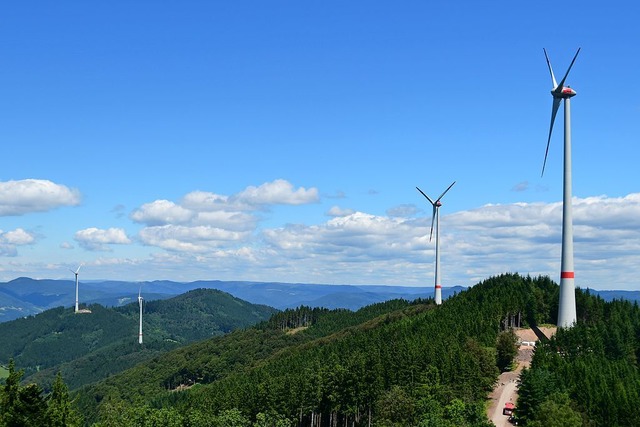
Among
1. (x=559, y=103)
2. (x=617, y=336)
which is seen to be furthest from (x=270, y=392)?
(x=559, y=103)

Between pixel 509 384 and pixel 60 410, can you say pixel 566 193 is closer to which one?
pixel 509 384

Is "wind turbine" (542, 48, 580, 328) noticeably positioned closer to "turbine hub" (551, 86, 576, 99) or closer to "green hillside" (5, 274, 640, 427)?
"turbine hub" (551, 86, 576, 99)

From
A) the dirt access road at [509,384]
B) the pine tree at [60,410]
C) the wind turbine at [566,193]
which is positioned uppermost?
the wind turbine at [566,193]

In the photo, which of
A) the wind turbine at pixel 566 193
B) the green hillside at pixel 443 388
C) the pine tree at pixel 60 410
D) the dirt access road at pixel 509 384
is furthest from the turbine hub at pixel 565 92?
A: the pine tree at pixel 60 410

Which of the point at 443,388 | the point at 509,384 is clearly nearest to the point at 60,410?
the point at 443,388

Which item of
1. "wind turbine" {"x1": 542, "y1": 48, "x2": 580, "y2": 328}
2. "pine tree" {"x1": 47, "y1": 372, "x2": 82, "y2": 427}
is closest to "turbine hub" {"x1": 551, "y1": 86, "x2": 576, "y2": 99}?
"wind turbine" {"x1": 542, "y1": 48, "x2": 580, "y2": 328}

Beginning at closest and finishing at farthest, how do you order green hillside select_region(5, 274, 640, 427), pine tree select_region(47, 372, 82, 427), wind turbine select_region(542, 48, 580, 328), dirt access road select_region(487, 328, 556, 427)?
pine tree select_region(47, 372, 82, 427)
green hillside select_region(5, 274, 640, 427)
dirt access road select_region(487, 328, 556, 427)
wind turbine select_region(542, 48, 580, 328)

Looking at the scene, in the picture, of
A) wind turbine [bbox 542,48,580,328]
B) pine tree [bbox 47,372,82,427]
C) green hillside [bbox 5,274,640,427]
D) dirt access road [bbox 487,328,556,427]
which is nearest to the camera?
pine tree [bbox 47,372,82,427]

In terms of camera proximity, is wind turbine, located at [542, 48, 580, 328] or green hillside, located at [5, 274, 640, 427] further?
wind turbine, located at [542, 48, 580, 328]

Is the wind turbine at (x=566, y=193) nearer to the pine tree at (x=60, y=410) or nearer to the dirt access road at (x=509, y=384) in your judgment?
the dirt access road at (x=509, y=384)
